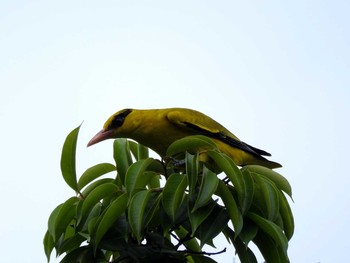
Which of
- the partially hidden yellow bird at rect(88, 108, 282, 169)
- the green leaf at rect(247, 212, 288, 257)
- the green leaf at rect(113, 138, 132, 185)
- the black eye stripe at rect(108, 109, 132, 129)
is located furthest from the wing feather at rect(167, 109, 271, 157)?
the green leaf at rect(247, 212, 288, 257)

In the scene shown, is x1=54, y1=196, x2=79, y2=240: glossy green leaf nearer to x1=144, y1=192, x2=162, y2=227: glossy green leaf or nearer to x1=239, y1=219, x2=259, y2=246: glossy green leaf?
x1=144, y1=192, x2=162, y2=227: glossy green leaf

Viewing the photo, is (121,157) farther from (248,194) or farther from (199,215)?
(248,194)

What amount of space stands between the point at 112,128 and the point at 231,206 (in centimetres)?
203

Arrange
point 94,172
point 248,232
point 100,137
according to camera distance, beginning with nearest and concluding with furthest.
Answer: point 248,232
point 94,172
point 100,137

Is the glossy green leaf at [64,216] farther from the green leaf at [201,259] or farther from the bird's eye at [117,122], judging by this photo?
the bird's eye at [117,122]

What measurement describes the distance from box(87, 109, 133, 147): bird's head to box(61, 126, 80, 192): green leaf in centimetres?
134

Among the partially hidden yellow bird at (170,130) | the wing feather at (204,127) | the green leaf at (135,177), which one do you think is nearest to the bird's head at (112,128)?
the partially hidden yellow bird at (170,130)

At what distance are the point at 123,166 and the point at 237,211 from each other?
32.8 inches

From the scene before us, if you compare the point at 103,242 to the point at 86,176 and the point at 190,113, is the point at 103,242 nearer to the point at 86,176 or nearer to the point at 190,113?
the point at 86,176

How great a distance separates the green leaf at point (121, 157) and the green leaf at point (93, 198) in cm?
23

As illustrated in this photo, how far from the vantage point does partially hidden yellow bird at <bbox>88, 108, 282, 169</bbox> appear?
5.21 metres

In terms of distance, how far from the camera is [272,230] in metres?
3.33

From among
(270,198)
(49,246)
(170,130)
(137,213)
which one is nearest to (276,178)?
(270,198)

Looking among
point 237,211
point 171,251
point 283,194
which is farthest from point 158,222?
point 283,194
